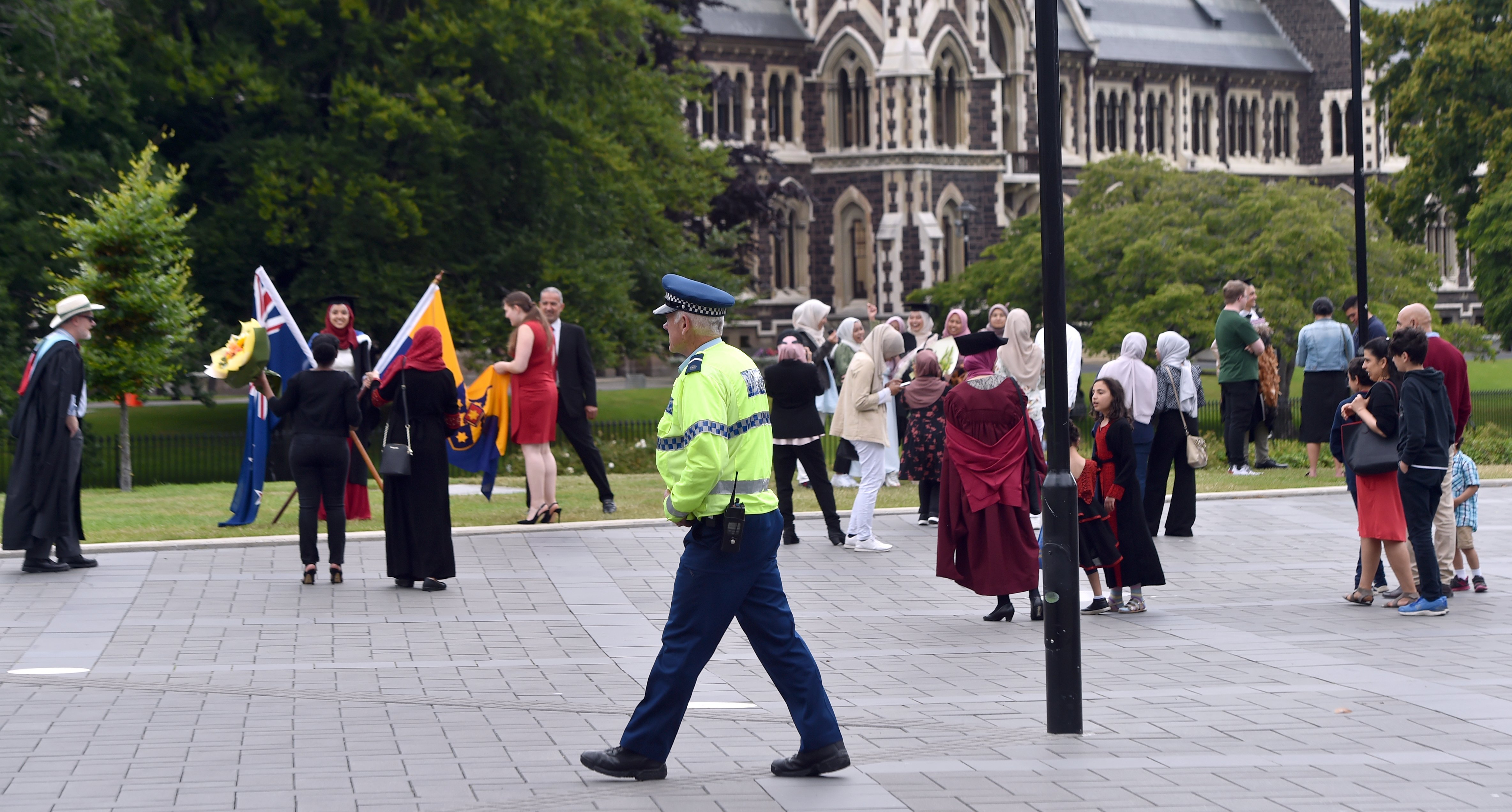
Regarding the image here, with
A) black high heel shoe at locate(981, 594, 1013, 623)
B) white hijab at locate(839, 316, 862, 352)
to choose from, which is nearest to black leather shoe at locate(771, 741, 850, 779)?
black high heel shoe at locate(981, 594, 1013, 623)

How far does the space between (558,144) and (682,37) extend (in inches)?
334

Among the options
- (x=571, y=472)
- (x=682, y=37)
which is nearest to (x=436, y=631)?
(x=571, y=472)

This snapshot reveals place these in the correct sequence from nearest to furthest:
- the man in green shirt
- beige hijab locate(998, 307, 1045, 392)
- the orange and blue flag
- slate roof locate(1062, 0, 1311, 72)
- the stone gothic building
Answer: beige hijab locate(998, 307, 1045, 392)
the orange and blue flag
the man in green shirt
the stone gothic building
slate roof locate(1062, 0, 1311, 72)

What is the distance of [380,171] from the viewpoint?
1167 inches

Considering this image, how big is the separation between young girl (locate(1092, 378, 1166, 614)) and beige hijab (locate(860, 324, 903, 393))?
10.9 feet

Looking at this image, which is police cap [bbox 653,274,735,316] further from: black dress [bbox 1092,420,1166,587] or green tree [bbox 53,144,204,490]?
green tree [bbox 53,144,204,490]

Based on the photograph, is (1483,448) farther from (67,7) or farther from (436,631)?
(67,7)

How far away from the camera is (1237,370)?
18.5 m

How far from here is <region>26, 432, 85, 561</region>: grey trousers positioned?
466 inches

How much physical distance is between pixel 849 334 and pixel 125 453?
974 centimetres

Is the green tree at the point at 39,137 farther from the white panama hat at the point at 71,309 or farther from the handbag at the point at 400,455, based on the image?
the handbag at the point at 400,455

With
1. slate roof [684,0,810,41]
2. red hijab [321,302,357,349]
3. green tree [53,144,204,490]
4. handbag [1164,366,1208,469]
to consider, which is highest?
slate roof [684,0,810,41]

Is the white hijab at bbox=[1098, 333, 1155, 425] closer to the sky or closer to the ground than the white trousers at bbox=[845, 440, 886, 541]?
closer to the sky

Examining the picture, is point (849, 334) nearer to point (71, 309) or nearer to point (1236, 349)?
point (1236, 349)
